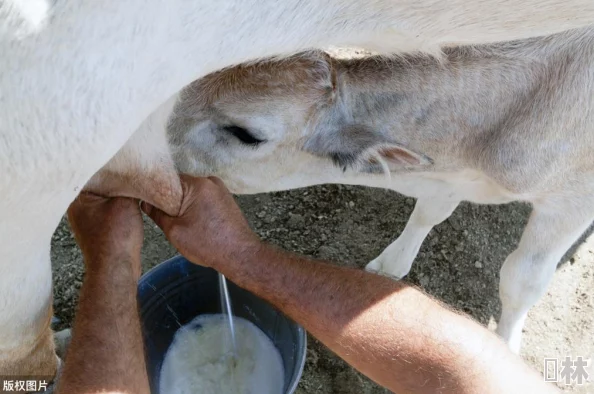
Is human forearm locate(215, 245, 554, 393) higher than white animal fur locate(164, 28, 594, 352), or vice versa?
white animal fur locate(164, 28, 594, 352)

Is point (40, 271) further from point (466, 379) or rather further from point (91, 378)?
point (466, 379)

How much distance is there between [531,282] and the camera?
286cm

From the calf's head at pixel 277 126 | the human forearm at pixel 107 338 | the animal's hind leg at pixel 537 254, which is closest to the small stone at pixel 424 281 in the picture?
the animal's hind leg at pixel 537 254

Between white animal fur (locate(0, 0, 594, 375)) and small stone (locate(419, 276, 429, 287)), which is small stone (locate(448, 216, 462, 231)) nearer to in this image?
small stone (locate(419, 276, 429, 287))

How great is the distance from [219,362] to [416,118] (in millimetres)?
1219

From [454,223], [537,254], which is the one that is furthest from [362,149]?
[454,223]

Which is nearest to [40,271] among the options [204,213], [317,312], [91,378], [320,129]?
[91,378]

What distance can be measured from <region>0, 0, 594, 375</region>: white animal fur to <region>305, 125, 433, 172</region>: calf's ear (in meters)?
0.56

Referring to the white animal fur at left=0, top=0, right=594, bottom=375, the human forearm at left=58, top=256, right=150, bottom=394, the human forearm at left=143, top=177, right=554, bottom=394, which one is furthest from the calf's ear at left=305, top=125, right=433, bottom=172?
the human forearm at left=58, top=256, right=150, bottom=394

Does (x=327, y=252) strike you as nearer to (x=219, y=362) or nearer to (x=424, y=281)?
(x=424, y=281)

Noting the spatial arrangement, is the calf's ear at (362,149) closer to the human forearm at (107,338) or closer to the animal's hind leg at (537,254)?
the animal's hind leg at (537,254)

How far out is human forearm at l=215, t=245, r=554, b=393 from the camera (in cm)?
193

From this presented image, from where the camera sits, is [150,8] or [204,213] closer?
[150,8]

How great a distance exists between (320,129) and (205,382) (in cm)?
110
